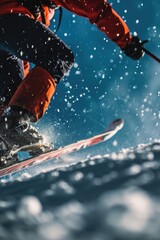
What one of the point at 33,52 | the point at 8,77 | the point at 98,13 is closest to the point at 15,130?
the point at 33,52

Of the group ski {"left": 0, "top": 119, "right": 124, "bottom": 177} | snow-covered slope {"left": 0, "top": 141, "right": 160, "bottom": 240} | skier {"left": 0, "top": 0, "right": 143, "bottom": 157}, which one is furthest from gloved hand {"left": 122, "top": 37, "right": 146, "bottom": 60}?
snow-covered slope {"left": 0, "top": 141, "right": 160, "bottom": 240}

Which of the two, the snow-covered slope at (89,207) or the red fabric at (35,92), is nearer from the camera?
the snow-covered slope at (89,207)

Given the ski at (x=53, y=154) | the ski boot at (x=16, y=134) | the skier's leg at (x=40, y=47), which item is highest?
the skier's leg at (x=40, y=47)

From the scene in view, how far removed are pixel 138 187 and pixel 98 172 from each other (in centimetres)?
31

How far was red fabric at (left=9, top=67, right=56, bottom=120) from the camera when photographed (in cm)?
212

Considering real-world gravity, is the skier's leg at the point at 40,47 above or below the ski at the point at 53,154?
above

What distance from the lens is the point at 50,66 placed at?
2279mm

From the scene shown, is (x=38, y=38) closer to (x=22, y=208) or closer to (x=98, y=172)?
(x=98, y=172)

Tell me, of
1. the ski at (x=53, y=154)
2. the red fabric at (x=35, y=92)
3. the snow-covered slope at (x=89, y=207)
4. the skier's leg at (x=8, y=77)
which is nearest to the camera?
the snow-covered slope at (x=89, y=207)

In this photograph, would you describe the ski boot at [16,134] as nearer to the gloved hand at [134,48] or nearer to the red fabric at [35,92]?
the red fabric at [35,92]

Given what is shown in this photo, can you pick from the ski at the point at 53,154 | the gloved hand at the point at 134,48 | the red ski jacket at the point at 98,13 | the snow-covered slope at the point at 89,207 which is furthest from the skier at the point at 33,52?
the snow-covered slope at the point at 89,207

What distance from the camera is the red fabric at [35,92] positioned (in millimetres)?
2121

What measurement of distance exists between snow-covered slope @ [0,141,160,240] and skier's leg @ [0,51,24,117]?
6.31 ft

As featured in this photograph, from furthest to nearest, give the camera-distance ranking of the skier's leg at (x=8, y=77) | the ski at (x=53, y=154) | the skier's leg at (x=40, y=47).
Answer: the skier's leg at (x=8, y=77), the ski at (x=53, y=154), the skier's leg at (x=40, y=47)
